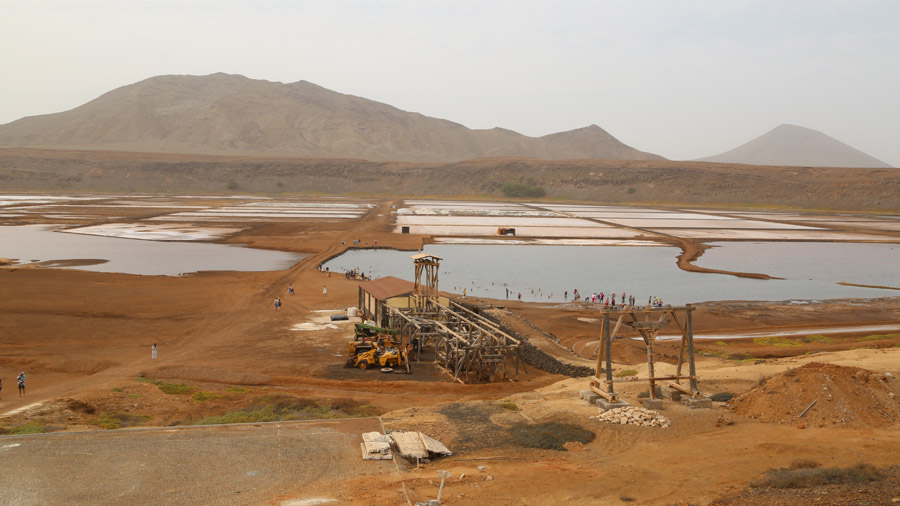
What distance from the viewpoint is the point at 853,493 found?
9.79 m

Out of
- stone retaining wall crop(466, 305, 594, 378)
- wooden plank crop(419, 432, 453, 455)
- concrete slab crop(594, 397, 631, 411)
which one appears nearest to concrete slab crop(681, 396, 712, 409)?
concrete slab crop(594, 397, 631, 411)

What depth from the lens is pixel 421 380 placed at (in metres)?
24.5

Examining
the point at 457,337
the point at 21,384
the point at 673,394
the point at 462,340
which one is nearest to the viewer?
the point at 673,394

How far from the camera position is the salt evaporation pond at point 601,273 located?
42750 millimetres

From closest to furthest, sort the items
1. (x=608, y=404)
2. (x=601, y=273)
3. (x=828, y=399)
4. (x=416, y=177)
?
(x=828, y=399) → (x=608, y=404) → (x=601, y=273) → (x=416, y=177)

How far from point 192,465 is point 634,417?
390 inches

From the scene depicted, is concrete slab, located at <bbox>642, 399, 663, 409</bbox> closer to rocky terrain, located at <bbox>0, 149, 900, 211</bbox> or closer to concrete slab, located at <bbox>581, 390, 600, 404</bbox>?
concrete slab, located at <bbox>581, 390, 600, 404</bbox>

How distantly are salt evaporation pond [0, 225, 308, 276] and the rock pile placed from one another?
39045 mm

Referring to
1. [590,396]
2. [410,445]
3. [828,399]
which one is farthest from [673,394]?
[410,445]

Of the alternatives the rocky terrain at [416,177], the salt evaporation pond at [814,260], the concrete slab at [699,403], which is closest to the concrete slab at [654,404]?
the concrete slab at [699,403]

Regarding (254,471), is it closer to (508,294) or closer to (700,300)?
(508,294)

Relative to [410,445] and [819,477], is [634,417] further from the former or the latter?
[410,445]

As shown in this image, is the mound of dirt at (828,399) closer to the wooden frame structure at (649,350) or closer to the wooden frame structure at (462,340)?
the wooden frame structure at (649,350)

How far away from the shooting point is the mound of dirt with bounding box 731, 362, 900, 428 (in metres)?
13.9
